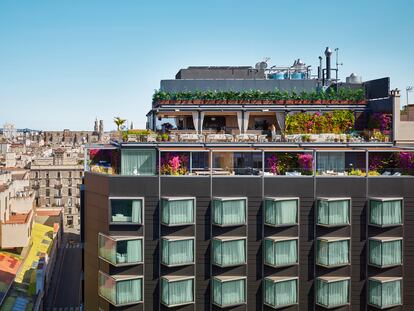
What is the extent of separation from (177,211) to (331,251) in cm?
1055

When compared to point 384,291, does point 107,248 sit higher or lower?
higher

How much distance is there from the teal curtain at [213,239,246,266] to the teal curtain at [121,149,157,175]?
6.79 metres

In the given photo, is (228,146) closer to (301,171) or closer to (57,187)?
(301,171)

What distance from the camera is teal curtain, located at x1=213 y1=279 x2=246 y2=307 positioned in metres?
32.8

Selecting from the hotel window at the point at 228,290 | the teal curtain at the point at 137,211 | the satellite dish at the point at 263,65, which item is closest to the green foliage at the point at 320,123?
the satellite dish at the point at 263,65

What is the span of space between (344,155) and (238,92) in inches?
424

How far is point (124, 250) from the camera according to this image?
32594 mm

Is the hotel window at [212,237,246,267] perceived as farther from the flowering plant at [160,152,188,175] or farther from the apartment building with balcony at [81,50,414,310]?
the flowering plant at [160,152,188,175]

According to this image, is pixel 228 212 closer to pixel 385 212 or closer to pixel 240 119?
pixel 385 212

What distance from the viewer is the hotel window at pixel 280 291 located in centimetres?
3309

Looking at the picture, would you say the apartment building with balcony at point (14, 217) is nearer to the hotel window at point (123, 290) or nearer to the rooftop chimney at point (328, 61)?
the hotel window at point (123, 290)

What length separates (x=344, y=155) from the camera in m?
39.2

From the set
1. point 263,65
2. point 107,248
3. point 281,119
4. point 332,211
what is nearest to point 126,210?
point 107,248

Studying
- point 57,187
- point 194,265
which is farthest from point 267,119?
point 57,187
